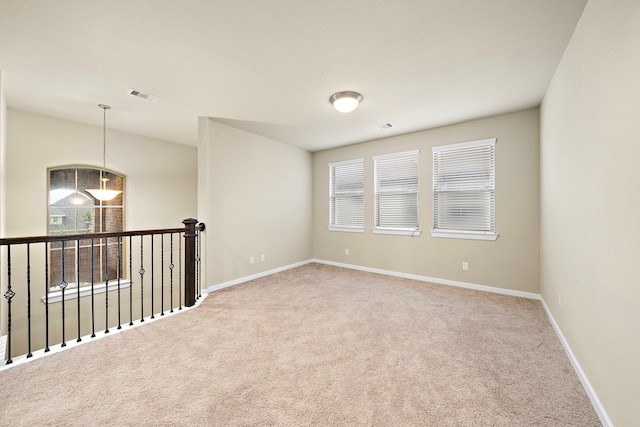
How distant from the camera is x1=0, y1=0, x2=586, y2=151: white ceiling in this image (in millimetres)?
1787

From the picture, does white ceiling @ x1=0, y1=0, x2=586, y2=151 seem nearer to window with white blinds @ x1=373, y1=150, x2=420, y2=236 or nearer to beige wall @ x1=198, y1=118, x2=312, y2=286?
beige wall @ x1=198, y1=118, x2=312, y2=286

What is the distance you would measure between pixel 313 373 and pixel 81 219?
472 centimetres

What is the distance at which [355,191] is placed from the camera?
535 cm

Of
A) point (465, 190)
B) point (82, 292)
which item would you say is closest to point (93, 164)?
point (82, 292)

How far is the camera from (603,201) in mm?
1545

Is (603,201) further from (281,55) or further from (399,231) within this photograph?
(399,231)

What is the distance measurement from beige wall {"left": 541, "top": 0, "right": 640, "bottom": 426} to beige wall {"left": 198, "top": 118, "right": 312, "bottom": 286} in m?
4.04

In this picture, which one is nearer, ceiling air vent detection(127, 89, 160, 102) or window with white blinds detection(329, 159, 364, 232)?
ceiling air vent detection(127, 89, 160, 102)

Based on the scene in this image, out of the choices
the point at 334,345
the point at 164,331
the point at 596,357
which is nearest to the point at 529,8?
the point at 596,357

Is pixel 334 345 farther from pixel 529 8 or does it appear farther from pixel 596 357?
pixel 529 8

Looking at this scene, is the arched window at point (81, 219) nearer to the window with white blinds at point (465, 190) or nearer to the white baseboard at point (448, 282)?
the white baseboard at point (448, 282)

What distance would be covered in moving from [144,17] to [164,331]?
271cm

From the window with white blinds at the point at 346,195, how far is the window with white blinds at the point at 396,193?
1.19 feet

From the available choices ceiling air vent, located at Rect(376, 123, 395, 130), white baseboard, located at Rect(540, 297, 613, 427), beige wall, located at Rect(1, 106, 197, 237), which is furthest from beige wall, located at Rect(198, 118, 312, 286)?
white baseboard, located at Rect(540, 297, 613, 427)
